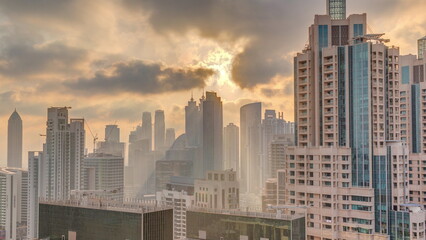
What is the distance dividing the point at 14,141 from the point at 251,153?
90.3 feet

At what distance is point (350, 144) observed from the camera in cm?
2522

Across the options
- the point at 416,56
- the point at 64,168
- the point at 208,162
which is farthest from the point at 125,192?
the point at 416,56

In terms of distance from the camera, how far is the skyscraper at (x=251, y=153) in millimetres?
54119

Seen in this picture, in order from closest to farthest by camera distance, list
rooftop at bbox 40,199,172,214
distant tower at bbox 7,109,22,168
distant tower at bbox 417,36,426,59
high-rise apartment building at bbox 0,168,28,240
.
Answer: rooftop at bbox 40,199,172,214, distant tower at bbox 417,36,426,59, distant tower at bbox 7,109,22,168, high-rise apartment building at bbox 0,168,28,240

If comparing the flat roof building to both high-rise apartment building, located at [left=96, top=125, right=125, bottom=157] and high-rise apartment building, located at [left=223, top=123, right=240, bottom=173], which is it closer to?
high-rise apartment building, located at [left=223, top=123, right=240, bottom=173]

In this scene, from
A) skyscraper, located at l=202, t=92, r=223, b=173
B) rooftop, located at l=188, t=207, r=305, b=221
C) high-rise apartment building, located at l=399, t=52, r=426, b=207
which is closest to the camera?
rooftop, located at l=188, t=207, r=305, b=221

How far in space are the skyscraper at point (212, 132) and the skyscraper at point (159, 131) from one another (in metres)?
6.72

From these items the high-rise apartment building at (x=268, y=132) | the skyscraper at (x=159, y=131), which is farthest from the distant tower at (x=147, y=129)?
the high-rise apartment building at (x=268, y=132)

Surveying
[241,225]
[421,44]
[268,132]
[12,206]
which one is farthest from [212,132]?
[241,225]

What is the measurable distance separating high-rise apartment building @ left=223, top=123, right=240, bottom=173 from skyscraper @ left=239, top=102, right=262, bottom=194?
628 millimetres

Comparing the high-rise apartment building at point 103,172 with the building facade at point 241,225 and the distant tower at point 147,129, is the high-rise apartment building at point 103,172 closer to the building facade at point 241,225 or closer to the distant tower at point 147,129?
the distant tower at point 147,129

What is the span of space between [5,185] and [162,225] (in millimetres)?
41281

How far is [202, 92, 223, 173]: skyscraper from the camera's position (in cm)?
5167

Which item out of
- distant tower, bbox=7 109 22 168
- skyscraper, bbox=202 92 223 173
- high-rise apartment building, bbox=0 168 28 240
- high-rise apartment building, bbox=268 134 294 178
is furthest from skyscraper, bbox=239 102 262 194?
high-rise apartment building, bbox=0 168 28 240
